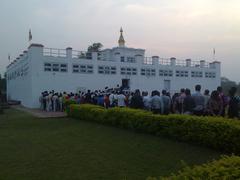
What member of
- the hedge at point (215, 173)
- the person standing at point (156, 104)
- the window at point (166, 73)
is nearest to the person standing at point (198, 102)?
the person standing at point (156, 104)

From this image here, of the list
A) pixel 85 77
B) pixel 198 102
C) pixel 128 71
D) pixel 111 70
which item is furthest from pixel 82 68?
pixel 198 102

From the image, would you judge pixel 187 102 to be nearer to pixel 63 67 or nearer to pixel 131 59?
pixel 63 67

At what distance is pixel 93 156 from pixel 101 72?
21747 mm

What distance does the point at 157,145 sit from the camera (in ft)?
27.5

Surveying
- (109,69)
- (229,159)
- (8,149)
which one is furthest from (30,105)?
(229,159)

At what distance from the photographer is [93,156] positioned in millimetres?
7320

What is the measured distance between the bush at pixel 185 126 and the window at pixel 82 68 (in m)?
14.9

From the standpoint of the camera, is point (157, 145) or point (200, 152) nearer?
point (200, 152)

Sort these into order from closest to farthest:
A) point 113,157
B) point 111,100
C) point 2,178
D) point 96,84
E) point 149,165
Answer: point 2,178, point 149,165, point 113,157, point 111,100, point 96,84

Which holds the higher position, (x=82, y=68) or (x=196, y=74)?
(x=82, y=68)

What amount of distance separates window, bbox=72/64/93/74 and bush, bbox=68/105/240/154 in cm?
1488

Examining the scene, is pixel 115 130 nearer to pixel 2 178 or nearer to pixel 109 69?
pixel 2 178

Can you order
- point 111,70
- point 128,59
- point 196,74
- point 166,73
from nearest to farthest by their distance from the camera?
point 111,70
point 128,59
point 166,73
point 196,74

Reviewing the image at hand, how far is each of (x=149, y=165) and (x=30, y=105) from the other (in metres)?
21.0
